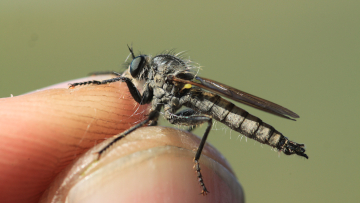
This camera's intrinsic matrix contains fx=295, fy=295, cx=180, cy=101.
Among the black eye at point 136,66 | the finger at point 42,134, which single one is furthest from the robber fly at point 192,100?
the finger at point 42,134

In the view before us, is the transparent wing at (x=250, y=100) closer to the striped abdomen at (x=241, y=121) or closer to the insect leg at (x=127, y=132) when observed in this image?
the striped abdomen at (x=241, y=121)

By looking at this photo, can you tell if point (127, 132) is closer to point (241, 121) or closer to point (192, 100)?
point (192, 100)

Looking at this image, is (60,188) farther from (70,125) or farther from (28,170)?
(70,125)

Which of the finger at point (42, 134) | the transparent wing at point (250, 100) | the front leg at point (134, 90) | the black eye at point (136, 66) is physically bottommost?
the finger at point (42, 134)

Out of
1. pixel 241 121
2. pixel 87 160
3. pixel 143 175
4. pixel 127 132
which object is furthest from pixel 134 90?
pixel 241 121

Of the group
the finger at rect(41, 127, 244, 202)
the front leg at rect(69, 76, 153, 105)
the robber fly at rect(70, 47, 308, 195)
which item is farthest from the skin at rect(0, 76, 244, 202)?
the robber fly at rect(70, 47, 308, 195)

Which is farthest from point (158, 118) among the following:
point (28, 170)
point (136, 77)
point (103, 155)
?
point (28, 170)

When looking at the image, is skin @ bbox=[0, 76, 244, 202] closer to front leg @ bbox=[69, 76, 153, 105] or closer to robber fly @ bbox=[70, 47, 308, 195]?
front leg @ bbox=[69, 76, 153, 105]
